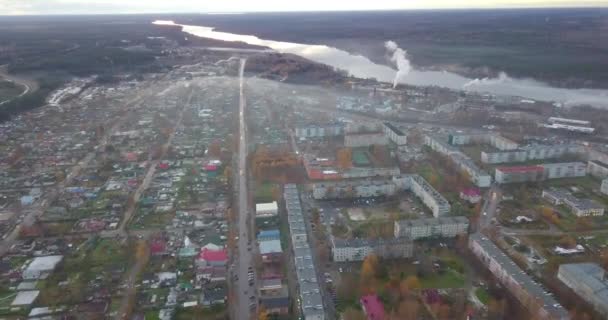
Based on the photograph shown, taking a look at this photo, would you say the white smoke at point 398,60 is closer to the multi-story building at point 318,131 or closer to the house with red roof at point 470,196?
the multi-story building at point 318,131

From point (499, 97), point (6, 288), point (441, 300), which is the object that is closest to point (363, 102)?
point (499, 97)

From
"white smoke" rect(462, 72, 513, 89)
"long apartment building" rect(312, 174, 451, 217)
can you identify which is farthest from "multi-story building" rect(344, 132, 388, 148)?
"white smoke" rect(462, 72, 513, 89)

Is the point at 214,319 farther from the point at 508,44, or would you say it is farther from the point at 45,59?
the point at 508,44

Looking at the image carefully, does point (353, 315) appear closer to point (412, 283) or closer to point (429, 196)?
point (412, 283)

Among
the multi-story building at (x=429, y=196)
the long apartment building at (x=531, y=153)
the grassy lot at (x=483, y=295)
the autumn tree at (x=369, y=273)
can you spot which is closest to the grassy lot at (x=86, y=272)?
the autumn tree at (x=369, y=273)

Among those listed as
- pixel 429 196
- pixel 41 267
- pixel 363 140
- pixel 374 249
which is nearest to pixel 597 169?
pixel 429 196
